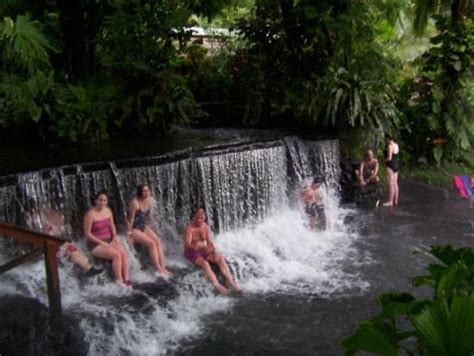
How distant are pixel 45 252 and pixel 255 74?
366 inches

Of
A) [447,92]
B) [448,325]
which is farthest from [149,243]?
[447,92]

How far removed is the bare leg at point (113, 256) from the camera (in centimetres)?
671

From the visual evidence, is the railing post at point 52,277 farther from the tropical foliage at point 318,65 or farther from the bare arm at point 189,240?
the tropical foliage at point 318,65

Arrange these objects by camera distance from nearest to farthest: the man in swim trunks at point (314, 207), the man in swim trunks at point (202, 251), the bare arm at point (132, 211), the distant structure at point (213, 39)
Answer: the man in swim trunks at point (202, 251) → the bare arm at point (132, 211) → the man in swim trunks at point (314, 207) → the distant structure at point (213, 39)

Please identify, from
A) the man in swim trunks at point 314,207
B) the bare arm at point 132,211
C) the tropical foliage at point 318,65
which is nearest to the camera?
the bare arm at point 132,211

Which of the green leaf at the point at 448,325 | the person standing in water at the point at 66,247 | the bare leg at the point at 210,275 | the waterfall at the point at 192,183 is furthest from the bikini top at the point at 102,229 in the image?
the green leaf at the point at 448,325

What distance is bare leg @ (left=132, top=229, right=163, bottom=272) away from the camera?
7160 mm

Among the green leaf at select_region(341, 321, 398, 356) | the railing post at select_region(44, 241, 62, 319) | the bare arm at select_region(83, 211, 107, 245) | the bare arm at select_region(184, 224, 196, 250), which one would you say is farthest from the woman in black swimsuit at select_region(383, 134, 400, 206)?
the green leaf at select_region(341, 321, 398, 356)

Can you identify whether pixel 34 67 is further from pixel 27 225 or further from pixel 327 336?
pixel 327 336

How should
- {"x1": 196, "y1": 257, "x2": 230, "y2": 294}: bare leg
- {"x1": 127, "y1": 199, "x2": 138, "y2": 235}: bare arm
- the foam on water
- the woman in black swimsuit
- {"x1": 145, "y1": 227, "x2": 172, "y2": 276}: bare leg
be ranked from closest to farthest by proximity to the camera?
the foam on water < {"x1": 196, "y1": 257, "x2": 230, "y2": 294}: bare leg < {"x1": 145, "y1": 227, "x2": 172, "y2": 276}: bare leg < {"x1": 127, "y1": 199, "x2": 138, "y2": 235}: bare arm < the woman in black swimsuit

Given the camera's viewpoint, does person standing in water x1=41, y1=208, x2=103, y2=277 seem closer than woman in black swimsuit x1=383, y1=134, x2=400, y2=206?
Yes

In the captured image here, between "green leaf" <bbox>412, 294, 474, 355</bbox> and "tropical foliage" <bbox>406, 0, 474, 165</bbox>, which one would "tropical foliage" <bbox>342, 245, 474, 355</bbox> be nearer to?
"green leaf" <bbox>412, 294, 474, 355</bbox>

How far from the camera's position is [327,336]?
5.75 meters

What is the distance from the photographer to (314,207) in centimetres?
955
